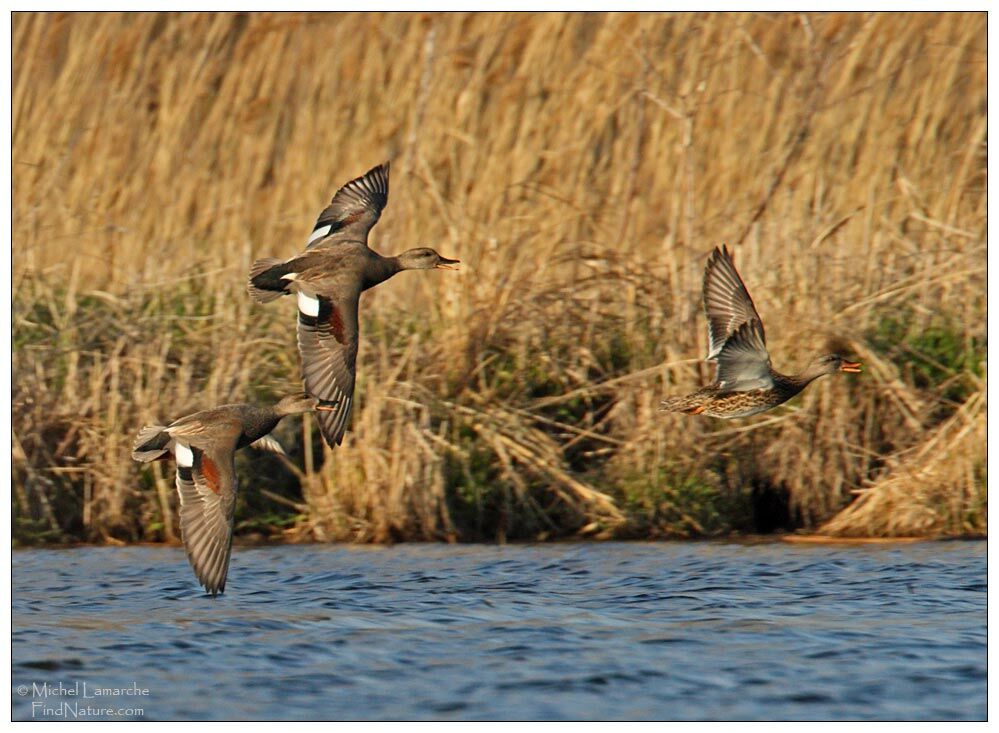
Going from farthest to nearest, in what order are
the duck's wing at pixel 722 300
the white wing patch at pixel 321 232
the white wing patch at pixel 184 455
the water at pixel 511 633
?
the white wing patch at pixel 321 232
the duck's wing at pixel 722 300
the white wing patch at pixel 184 455
the water at pixel 511 633

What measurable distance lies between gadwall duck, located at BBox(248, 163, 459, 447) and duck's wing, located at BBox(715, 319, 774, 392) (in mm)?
1279

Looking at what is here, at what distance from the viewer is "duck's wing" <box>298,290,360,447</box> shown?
616 cm

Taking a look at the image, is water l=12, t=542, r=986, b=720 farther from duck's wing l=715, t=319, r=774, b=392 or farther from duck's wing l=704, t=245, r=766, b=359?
duck's wing l=704, t=245, r=766, b=359

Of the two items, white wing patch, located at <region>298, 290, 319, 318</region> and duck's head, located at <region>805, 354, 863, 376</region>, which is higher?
white wing patch, located at <region>298, 290, 319, 318</region>

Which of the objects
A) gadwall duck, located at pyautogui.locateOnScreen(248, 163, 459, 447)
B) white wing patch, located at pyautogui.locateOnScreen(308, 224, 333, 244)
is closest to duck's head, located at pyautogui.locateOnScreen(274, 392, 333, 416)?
gadwall duck, located at pyautogui.locateOnScreen(248, 163, 459, 447)

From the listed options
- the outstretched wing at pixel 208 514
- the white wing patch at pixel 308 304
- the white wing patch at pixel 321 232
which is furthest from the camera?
the white wing patch at pixel 321 232

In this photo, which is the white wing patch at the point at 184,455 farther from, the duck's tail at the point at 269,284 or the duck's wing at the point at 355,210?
the duck's wing at the point at 355,210

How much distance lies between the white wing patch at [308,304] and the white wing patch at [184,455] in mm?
711

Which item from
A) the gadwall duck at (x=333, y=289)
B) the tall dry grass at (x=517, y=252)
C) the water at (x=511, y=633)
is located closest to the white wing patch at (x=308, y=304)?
the gadwall duck at (x=333, y=289)

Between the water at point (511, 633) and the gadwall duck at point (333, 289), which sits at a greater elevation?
the gadwall duck at point (333, 289)

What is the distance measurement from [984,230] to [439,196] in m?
2.70

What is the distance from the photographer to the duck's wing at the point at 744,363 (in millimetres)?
5977

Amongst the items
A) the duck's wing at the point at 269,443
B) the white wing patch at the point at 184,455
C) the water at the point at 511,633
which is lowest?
the water at the point at 511,633
